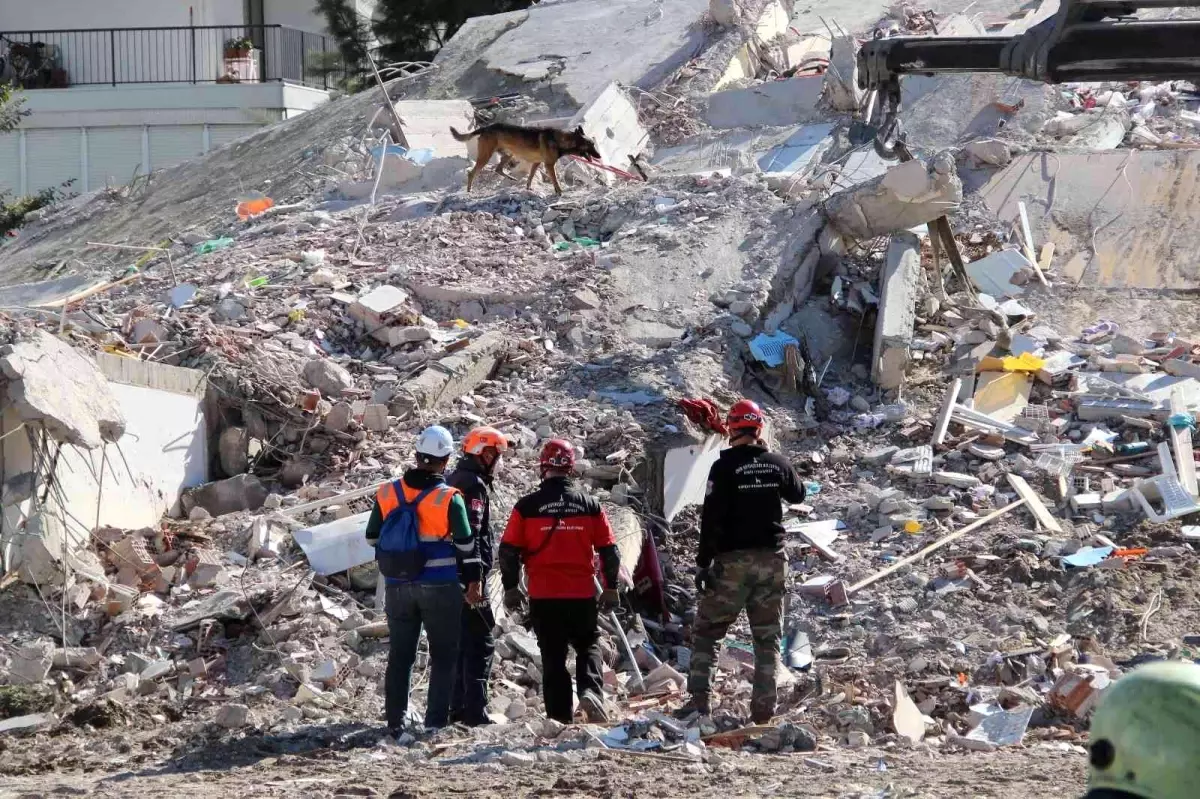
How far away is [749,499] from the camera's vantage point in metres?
6.75

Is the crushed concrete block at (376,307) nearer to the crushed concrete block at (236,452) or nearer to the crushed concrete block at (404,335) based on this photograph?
the crushed concrete block at (404,335)

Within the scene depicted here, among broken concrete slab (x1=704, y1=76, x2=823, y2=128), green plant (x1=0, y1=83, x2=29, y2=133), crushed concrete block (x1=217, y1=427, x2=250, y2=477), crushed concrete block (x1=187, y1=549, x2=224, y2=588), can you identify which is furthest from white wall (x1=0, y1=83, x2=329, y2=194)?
crushed concrete block (x1=187, y1=549, x2=224, y2=588)

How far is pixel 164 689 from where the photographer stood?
24.3ft

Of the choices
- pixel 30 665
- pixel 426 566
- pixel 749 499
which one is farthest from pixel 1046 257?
pixel 30 665

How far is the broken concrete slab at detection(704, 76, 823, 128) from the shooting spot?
16.2m

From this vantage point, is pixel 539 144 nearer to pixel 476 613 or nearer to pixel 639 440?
pixel 639 440

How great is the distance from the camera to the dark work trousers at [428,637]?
645 centimetres

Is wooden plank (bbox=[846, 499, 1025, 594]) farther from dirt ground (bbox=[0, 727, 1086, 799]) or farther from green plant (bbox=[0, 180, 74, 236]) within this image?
green plant (bbox=[0, 180, 74, 236])

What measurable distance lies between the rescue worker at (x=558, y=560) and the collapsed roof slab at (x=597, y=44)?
10.7 metres

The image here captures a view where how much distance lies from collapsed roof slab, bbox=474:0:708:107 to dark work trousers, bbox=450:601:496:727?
10816mm

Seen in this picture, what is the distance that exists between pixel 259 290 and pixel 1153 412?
6617 millimetres

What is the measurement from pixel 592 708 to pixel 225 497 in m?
3.56

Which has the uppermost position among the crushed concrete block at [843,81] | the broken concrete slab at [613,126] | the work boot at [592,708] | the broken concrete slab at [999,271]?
the crushed concrete block at [843,81]

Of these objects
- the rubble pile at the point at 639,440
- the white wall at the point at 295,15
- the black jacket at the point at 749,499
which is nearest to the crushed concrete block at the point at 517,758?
the rubble pile at the point at 639,440
